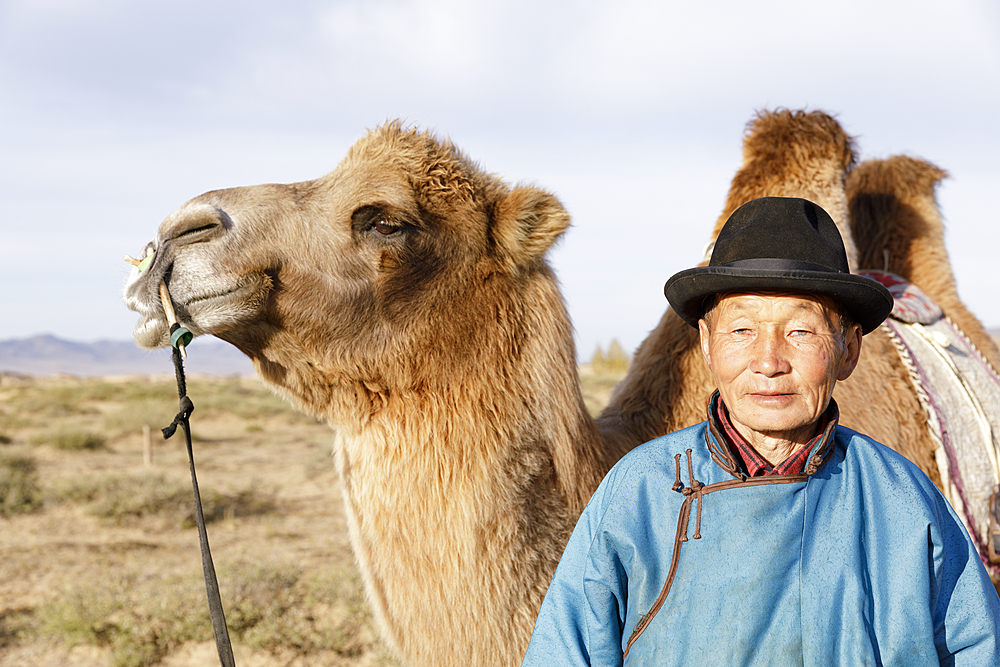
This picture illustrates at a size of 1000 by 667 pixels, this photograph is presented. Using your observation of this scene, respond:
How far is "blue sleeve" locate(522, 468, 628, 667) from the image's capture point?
1531mm

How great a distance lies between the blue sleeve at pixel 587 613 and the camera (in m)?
1.53

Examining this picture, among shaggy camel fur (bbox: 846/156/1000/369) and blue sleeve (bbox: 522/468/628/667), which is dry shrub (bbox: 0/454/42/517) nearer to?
shaggy camel fur (bbox: 846/156/1000/369)

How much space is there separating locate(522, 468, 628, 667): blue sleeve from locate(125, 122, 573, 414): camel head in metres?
1.13

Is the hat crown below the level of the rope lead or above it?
above

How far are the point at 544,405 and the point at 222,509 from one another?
9184 mm

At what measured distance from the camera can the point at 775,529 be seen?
1.49 meters

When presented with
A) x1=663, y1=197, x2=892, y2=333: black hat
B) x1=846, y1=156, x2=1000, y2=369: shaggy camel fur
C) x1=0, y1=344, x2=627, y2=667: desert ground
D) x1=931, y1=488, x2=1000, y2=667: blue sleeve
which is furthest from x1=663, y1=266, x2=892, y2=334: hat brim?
x1=0, y1=344, x2=627, y2=667: desert ground

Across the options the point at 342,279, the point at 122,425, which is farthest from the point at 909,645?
the point at 122,425

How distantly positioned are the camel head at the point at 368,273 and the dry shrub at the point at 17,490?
9506 mm

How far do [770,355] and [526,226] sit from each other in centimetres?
136

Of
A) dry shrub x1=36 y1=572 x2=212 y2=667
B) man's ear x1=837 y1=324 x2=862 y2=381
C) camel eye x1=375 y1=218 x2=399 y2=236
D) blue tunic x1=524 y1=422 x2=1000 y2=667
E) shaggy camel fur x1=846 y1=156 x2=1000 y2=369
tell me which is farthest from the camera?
dry shrub x1=36 y1=572 x2=212 y2=667

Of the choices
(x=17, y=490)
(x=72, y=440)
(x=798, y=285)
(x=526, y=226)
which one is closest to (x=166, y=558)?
(x=17, y=490)

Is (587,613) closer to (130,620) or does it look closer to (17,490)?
(130,620)

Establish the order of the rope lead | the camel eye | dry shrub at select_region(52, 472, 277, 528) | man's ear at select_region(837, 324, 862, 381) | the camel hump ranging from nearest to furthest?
man's ear at select_region(837, 324, 862, 381) < the rope lead < the camel eye < the camel hump < dry shrub at select_region(52, 472, 277, 528)
